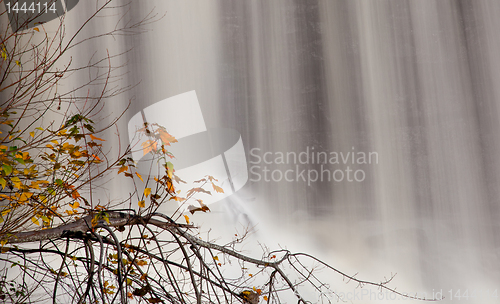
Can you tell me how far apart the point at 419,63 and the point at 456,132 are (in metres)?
0.72

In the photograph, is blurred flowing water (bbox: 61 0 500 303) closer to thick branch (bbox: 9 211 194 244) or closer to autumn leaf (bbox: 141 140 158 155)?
autumn leaf (bbox: 141 140 158 155)

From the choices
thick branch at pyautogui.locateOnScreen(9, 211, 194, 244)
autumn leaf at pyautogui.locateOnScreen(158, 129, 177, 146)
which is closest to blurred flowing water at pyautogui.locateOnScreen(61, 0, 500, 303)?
autumn leaf at pyautogui.locateOnScreen(158, 129, 177, 146)

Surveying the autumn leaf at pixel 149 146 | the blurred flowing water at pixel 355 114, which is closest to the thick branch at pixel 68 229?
the autumn leaf at pixel 149 146

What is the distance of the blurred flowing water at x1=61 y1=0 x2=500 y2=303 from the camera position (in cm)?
319

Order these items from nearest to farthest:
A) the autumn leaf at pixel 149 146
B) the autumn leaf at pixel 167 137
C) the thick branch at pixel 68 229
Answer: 1. the thick branch at pixel 68 229
2. the autumn leaf at pixel 149 146
3. the autumn leaf at pixel 167 137

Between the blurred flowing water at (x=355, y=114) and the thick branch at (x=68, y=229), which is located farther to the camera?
the blurred flowing water at (x=355, y=114)

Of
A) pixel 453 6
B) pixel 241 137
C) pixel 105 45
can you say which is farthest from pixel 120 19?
pixel 453 6

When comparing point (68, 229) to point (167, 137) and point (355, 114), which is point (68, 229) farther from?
point (355, 114)

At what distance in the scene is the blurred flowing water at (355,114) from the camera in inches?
126

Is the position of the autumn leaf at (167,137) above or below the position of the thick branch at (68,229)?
above

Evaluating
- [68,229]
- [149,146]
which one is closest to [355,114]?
[149,146]

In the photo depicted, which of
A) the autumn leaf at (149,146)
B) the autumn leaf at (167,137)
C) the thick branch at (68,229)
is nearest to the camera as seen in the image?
the thick branch at (68,229)

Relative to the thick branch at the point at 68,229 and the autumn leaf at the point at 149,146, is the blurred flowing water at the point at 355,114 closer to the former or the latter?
the autumn leaf at the point at 149,146

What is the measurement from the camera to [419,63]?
340cm
